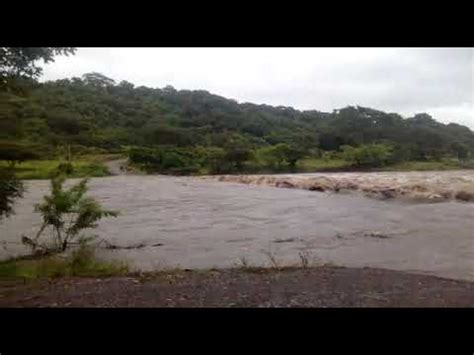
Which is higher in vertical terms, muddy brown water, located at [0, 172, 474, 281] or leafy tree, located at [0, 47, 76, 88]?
leafy tree, located at [0, 47, 76, 88]

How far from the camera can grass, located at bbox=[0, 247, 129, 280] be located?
285 inches

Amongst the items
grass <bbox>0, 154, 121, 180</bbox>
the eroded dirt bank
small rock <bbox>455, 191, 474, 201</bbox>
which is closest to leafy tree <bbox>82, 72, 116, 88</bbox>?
grass <bbox>0, 154, 121, 180</bbox>

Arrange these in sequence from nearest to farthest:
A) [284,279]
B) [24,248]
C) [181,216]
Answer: [284,279], [24,248], [181,216]

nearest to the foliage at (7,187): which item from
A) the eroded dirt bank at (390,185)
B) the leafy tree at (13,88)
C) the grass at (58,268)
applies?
the leafy tree at (13,88)

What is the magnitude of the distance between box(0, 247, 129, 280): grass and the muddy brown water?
114cm

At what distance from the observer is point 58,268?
7.67m

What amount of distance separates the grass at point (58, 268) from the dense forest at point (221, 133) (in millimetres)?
18084

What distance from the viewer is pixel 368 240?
41.2 feet

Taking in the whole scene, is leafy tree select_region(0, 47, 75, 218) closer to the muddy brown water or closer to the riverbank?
the riverbank

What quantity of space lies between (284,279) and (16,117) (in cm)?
396

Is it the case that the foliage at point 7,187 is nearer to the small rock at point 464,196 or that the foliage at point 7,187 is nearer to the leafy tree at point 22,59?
the leafy tree at point 22,59
